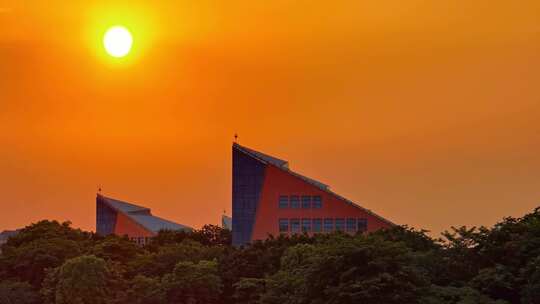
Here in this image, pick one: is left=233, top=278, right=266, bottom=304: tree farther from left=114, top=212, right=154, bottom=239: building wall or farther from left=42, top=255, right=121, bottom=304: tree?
left=114, top=212, right=154, bottom=239: building wall

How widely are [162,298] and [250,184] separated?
3585 cm

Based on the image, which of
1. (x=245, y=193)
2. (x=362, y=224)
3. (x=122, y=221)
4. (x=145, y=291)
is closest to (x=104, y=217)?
(x=122, y=221)

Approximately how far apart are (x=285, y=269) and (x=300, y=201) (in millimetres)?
35824

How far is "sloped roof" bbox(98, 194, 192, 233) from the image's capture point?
5487 inches

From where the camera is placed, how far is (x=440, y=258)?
185ft

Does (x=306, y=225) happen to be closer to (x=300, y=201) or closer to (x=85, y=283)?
(x=300, y=201)

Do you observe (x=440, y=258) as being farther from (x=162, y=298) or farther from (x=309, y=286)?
(x=162, y=298)

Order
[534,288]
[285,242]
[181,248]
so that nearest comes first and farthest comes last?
1. [534,288]
2. [285,242]
3. [181,248]

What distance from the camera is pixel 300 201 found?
104 m

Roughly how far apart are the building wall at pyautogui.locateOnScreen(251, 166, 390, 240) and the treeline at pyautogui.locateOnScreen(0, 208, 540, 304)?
9.74 meters

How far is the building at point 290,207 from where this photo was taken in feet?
339

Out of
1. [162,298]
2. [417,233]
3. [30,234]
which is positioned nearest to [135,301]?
[162,298]

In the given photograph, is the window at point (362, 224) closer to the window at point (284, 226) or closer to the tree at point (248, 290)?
the window at point (284, 226)

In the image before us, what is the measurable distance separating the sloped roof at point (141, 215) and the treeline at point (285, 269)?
25.7m
